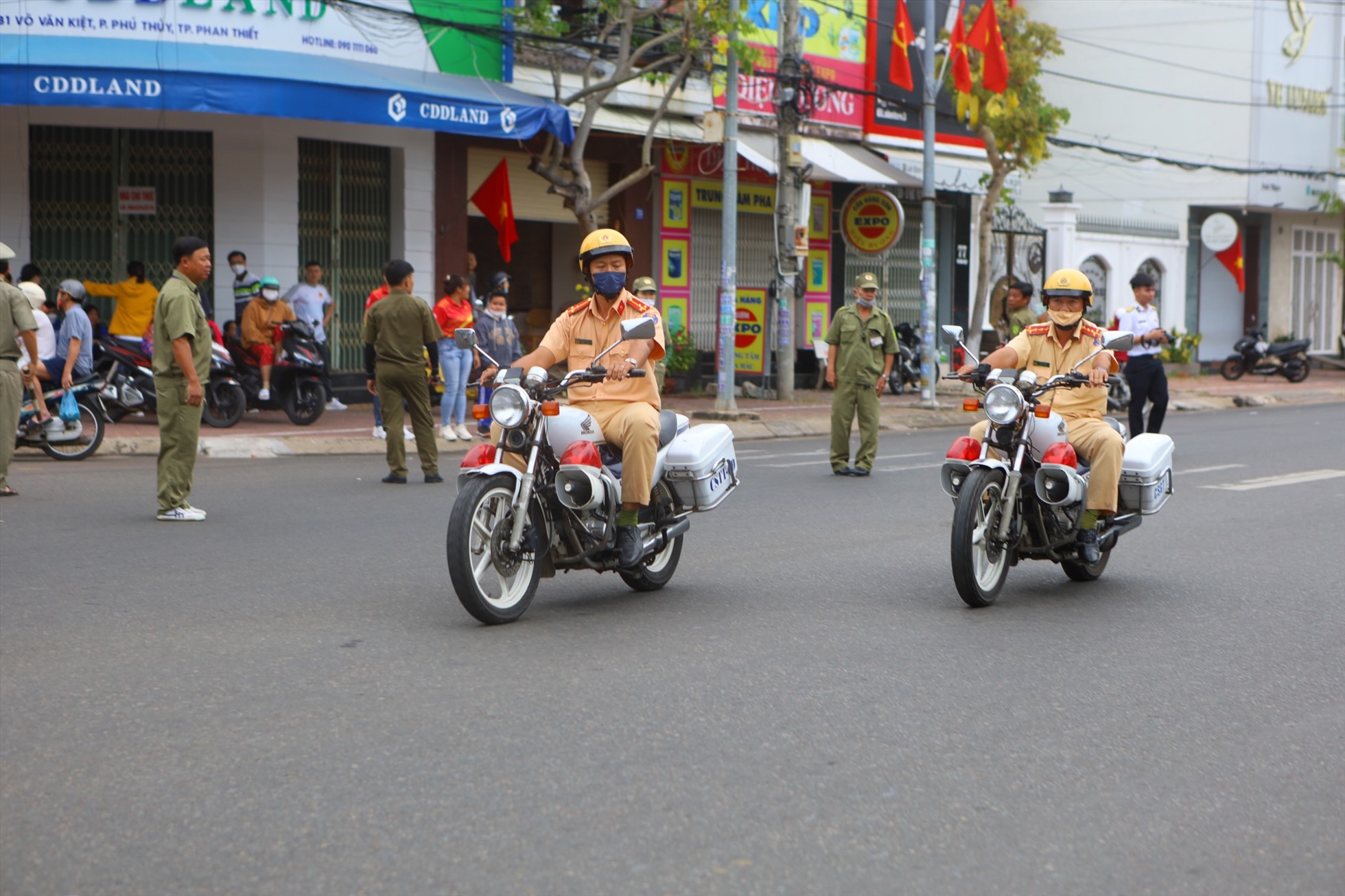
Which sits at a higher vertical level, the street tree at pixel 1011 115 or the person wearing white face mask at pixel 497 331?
the street tree at pixel 1011 115

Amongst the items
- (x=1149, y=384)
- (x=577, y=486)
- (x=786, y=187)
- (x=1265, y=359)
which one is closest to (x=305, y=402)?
(x=786, y=187)

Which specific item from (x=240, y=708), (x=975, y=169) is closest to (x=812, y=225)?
(x=975, y=169)

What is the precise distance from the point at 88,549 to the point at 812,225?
19365mm

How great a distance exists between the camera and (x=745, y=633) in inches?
259

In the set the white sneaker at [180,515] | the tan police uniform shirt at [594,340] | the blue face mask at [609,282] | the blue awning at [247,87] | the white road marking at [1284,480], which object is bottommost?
the white sneaker at [180,515]

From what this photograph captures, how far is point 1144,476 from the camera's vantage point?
25.8 feet

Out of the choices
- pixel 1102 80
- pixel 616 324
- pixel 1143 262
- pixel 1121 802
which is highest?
pixel 1102 80

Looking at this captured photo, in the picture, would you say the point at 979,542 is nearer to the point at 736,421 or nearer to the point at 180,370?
the point at 180,370

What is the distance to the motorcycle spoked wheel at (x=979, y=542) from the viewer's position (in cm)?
697

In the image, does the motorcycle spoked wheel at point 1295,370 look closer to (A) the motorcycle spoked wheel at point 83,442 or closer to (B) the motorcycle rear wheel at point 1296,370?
(B) the motorcycle rear wheel at point 1296,370

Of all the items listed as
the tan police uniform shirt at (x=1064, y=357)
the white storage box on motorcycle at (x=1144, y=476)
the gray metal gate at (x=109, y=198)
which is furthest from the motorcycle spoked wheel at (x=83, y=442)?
the white storage box on motorcycle at (x=1144, y=476)

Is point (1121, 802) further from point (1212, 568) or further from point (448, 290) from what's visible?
point (448, 290)

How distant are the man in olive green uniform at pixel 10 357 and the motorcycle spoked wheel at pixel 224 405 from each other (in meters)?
4.77

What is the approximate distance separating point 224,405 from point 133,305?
5.87ft
